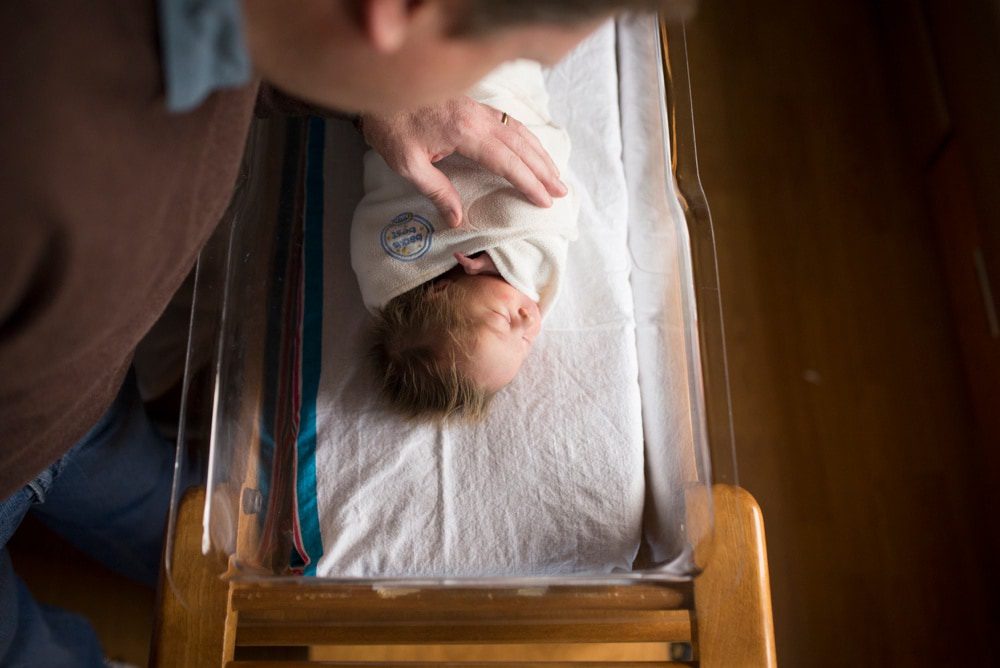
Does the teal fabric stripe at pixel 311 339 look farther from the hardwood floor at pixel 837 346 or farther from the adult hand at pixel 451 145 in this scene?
the hardwood floor at pixel 837 346

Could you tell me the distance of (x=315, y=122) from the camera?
109cm

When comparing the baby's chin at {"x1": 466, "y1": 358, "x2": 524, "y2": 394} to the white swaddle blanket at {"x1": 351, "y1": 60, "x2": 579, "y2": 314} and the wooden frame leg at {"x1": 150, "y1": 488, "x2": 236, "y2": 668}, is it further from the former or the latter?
the wooden frame leg at {"x1": 150, "y1": 488, "x2": 236, "y2": 668}

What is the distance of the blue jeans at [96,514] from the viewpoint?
0.91 m

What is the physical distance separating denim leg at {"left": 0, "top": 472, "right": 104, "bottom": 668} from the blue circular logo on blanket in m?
0.42

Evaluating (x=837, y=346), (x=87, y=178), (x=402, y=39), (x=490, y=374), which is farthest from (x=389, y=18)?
(x=837, y=346)

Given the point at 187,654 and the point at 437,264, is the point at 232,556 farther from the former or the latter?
the point at 437,264

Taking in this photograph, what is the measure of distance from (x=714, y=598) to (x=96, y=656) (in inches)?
34.0

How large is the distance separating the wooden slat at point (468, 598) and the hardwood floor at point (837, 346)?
2.00 feet

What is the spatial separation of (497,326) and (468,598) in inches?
11.7

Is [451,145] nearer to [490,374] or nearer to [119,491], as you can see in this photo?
[490,374]

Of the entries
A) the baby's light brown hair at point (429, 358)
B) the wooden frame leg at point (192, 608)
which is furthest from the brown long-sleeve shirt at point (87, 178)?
the baby's light brown hair at point (429, 358)

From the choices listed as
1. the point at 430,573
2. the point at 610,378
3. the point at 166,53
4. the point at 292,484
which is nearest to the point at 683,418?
the point at 610,378

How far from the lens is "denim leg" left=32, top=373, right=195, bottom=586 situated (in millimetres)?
927

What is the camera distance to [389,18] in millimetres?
355
